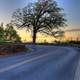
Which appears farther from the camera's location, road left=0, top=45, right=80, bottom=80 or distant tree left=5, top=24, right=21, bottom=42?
distant tree left=5, top=24, right=21, bottom=42

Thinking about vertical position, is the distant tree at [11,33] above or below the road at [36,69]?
above

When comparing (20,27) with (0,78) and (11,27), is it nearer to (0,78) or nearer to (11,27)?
(11,27)

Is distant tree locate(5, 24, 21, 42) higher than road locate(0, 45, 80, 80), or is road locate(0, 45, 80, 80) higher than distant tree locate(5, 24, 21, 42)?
distant tree locate(5, 24, 21, 42)

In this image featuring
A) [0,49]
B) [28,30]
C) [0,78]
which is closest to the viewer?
[0,78]

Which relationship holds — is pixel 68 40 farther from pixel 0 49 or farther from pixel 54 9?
pixel 0 49

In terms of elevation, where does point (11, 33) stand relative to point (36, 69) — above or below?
above

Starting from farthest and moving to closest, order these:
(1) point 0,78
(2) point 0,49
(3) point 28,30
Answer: (3) point 28,30 → (2) point 0,49 → (1) point 0,78

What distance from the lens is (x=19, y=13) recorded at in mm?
70125

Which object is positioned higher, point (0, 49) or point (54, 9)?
point (54, 9)

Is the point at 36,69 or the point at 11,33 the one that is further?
the point at 11,33

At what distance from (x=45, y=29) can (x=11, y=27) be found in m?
8.13

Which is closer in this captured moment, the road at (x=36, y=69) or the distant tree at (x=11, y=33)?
the road at (x=36, y=69)

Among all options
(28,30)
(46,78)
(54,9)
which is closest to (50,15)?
(54,9)

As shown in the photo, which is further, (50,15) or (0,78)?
(50,15)
